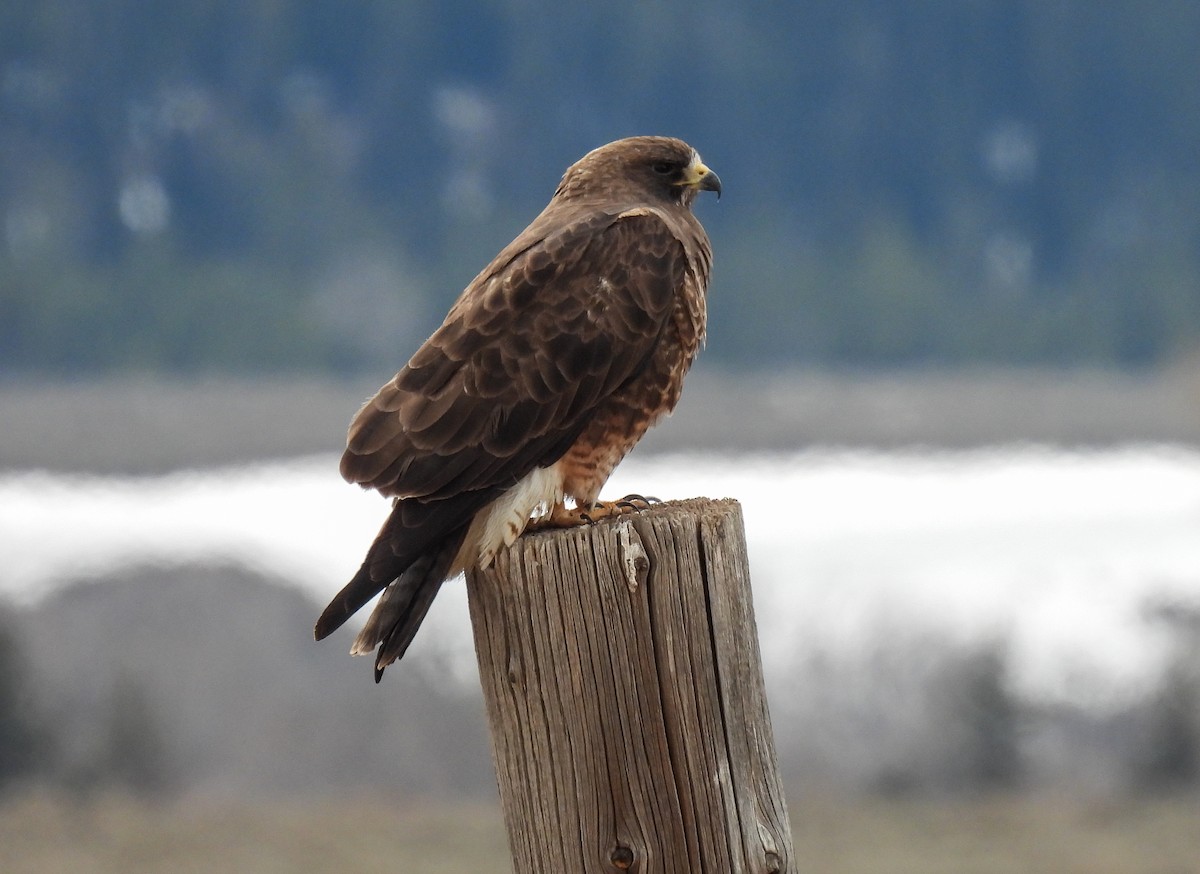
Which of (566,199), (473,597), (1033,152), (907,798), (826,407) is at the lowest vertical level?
(473,597)

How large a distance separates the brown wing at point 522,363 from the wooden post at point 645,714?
747 millimetres

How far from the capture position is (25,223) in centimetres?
2592

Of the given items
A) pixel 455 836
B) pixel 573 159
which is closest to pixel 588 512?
pixel 455 836

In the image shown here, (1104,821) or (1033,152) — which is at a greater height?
(1033,152)

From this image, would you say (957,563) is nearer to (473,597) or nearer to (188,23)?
(473,597)

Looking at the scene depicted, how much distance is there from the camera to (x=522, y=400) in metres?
3.92

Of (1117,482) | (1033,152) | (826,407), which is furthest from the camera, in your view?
(1033,152)

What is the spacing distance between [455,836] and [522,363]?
701 cm

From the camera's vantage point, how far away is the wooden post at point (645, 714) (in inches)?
118

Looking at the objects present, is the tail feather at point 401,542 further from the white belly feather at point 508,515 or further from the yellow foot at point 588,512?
the yellow foot at point 588,512

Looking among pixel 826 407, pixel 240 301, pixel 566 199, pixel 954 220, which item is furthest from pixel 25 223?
pixel 566 199

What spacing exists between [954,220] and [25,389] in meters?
17.4

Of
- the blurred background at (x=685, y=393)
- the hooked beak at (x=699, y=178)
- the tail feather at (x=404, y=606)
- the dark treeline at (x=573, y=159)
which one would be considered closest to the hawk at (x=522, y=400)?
the tail feather at (x=404, y=606)

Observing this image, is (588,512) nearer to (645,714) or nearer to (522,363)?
(522,363)
